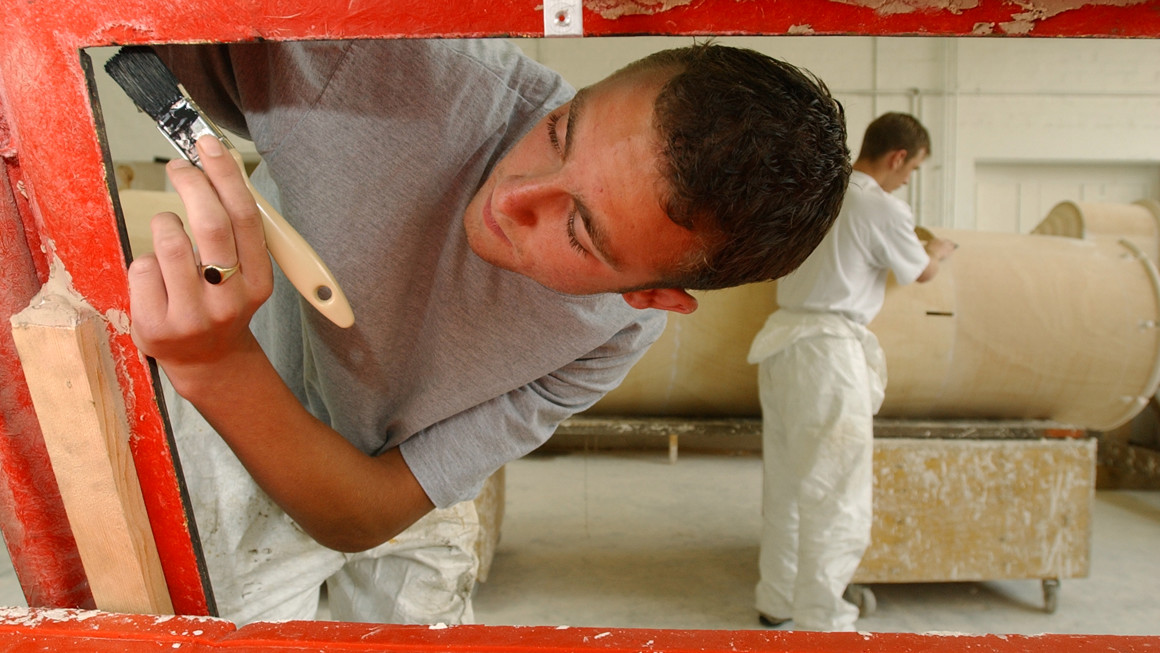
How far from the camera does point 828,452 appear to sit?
2.53 metres

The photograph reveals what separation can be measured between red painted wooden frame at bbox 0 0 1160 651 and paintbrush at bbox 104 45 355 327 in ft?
0.21

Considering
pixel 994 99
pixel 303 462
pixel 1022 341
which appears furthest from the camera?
pixel 994 99

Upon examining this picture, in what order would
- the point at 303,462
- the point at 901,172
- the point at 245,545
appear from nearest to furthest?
1. the point at 303,462
2. the point at 245,545
3. the point at 901,172

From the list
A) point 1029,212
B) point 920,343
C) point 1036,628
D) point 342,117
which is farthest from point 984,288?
point 1029,212

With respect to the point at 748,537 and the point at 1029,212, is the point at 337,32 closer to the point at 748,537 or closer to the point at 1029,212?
the point at 748,537

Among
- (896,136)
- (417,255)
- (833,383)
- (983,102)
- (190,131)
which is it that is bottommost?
(833,383)

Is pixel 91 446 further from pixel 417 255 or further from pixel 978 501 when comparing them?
pixel 978 501

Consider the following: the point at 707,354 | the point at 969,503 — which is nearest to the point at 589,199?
the point at 707,354

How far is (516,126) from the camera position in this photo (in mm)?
1011

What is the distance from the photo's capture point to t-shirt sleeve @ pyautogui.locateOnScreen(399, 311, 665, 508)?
1059 mm

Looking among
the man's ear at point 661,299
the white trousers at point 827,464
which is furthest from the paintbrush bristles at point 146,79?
the white trousers at point 827,464

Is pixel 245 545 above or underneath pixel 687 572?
above

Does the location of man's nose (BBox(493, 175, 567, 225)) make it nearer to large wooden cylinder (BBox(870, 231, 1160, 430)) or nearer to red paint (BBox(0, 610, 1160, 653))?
red paint (BBox(0, 610, 1160, 653))

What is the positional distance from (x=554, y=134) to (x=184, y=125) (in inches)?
14.4
